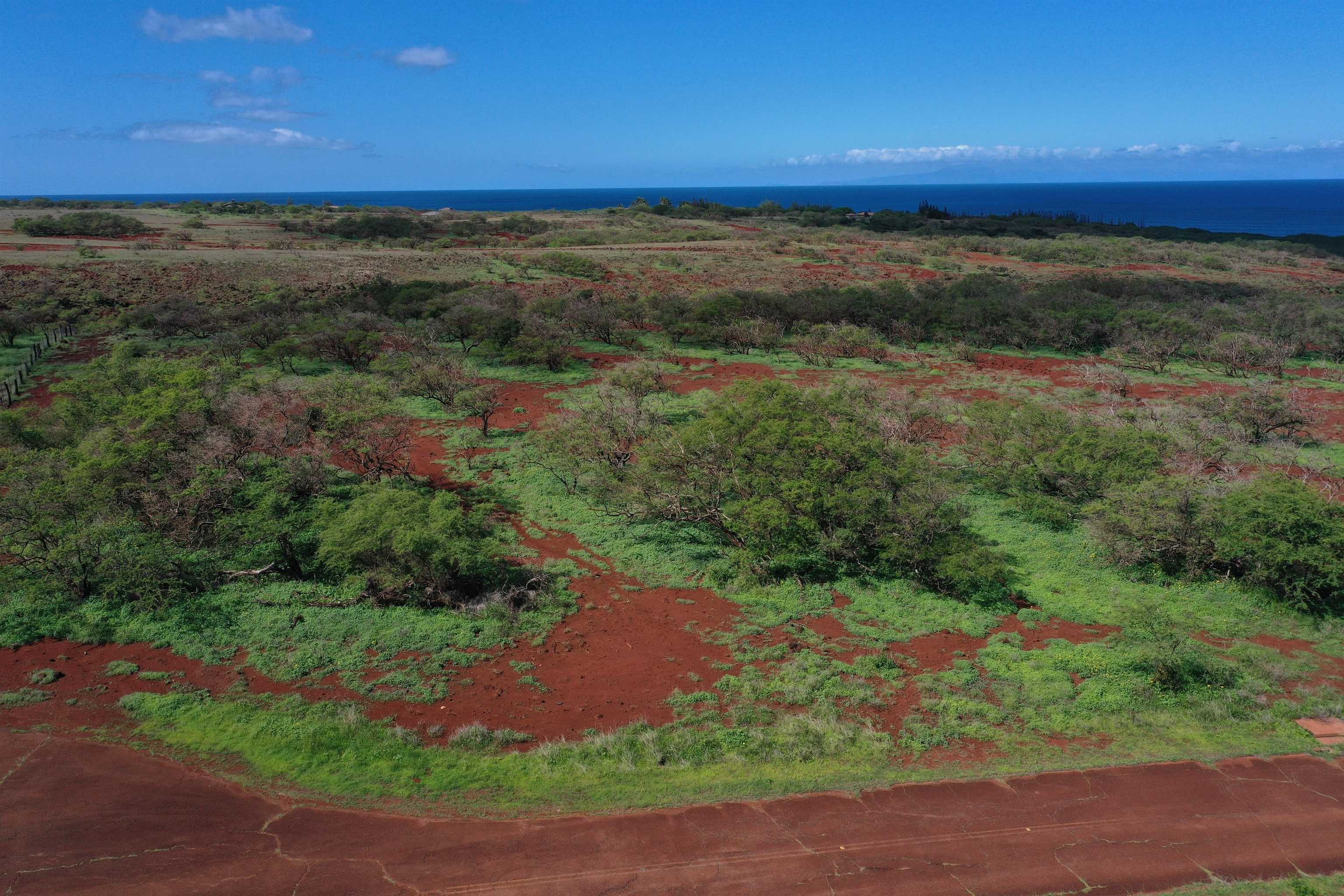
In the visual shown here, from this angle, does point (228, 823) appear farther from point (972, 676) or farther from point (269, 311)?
point (269, 311)

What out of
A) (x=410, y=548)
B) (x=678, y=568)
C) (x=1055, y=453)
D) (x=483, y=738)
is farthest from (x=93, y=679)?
(x=1055, y=453)

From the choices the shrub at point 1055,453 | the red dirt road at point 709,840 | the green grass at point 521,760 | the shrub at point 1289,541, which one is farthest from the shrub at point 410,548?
the shrub at point 1289,541

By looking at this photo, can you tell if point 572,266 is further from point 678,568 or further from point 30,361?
point 678,568

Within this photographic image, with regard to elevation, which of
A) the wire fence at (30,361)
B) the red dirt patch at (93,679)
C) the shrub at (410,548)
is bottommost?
the red dirt patch at (93,679)

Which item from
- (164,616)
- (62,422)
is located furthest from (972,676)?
(62,422)

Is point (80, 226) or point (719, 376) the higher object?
point (80, 226)

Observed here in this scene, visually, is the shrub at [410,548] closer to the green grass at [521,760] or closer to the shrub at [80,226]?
the green grass at [521,760]

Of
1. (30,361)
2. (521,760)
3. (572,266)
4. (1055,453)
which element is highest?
(572,266)
